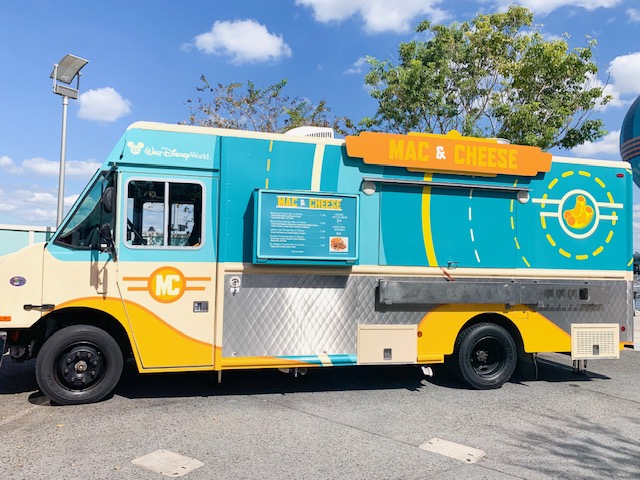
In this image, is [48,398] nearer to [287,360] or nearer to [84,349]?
[84,349]

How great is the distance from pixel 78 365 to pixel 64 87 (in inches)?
280

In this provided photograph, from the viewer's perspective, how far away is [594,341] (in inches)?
276

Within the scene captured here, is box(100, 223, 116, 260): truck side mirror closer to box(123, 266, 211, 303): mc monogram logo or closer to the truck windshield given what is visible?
the truck windshield

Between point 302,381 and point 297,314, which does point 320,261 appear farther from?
point 302,381

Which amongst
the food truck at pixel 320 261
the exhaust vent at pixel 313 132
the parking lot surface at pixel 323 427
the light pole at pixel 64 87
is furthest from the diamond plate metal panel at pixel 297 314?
the light pole at pixel 64 87

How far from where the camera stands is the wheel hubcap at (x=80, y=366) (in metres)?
5.52

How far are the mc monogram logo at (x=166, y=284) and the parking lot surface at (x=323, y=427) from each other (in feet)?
3.83

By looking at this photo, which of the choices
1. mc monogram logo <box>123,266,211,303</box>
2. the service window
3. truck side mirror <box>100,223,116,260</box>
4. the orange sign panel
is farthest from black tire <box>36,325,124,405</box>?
the orange sign panel

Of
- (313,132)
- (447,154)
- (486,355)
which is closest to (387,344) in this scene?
(486,355)

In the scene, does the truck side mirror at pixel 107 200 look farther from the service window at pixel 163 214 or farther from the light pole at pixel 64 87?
the light pole at pixel 64 87

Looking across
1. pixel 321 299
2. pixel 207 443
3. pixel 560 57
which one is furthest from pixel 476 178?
pixel 560 57

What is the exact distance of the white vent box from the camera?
6.23 metres

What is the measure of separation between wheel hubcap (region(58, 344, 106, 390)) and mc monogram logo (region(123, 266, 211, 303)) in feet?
2.67

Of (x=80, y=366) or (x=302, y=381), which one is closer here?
(x=80, y=366)
